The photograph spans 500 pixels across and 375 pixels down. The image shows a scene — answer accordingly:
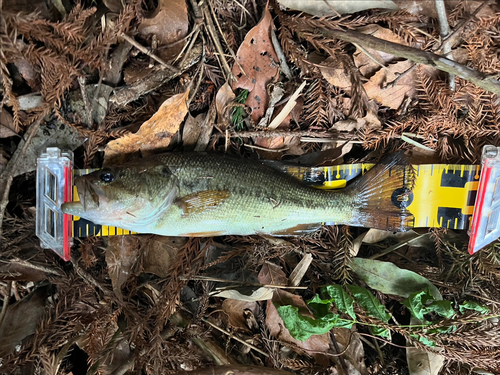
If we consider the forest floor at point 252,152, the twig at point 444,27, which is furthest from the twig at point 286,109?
the twig at point 444,27

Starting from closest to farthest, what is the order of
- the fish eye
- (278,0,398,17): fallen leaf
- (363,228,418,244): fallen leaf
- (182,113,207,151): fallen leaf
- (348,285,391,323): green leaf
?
the fish eye
(278,0,398,17): fallen leaf
(348,285,391,323): green leaf
(182,113,207,151): fallen leaf
(363,228,418,244): fallen leaf

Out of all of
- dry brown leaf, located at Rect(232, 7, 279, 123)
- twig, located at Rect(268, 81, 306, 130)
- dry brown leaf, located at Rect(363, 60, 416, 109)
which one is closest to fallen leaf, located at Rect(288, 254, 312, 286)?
twig, located at Rect(268, 81, 306, 130)

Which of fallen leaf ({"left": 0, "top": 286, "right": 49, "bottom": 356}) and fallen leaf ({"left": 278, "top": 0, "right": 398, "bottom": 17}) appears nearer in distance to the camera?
fallen leaf ({"left": 278, "top": 0, "right": 398, "bottom": 17})

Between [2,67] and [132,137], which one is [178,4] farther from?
[2,67]

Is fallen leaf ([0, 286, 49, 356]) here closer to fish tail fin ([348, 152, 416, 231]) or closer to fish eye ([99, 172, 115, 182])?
fish eye ([99, 172, 115, 182])

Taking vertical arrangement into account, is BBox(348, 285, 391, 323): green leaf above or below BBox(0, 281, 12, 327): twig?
above

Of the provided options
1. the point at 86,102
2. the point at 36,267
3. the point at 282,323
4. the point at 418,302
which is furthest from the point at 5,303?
the point at 418,302

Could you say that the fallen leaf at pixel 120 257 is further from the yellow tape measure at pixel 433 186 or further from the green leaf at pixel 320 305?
the green leaf at pixel 320 305

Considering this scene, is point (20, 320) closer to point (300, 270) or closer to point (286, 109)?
point (300, 270)

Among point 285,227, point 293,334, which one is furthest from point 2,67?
point 293,334
